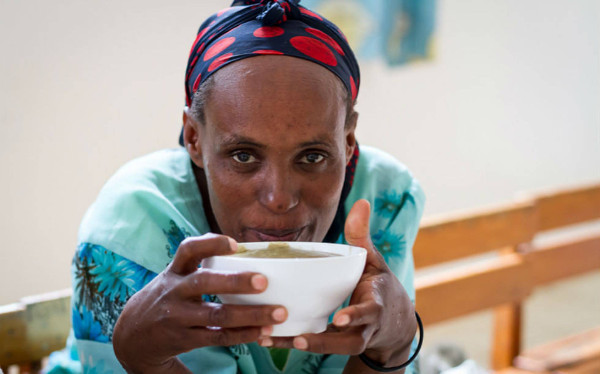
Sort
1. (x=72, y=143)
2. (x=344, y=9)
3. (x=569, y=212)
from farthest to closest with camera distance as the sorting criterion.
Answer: (x=344, y=9)
(x=569, y=212)
(x=72, y=143)

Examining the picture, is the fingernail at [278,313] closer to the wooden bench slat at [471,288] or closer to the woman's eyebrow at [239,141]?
the woman's eyebrow at [239,141]

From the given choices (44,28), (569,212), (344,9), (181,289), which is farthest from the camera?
(344,9)

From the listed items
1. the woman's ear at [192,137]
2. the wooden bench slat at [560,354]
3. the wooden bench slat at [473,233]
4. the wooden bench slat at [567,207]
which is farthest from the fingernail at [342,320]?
the wooden bench slat at [567,207]

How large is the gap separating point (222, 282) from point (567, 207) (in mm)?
1963

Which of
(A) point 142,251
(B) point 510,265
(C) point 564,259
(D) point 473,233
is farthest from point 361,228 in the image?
(C) point 564,259

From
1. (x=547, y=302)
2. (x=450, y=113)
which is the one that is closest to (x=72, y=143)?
(x=450, y=113)

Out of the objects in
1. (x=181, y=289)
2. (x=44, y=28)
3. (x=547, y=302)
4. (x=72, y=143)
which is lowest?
(x=547, y=302)

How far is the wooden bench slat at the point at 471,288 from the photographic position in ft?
6.19

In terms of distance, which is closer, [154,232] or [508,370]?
[154,232]

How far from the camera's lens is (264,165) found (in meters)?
0.97

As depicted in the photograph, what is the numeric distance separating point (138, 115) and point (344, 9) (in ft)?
3.60

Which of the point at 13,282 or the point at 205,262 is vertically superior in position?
the point at 205,262

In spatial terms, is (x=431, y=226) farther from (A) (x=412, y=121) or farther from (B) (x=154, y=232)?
(A) (x=412, y=121)

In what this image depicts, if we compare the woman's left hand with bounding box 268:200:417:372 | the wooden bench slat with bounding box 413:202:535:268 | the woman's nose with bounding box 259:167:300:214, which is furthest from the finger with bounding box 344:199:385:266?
the wooden bench slat with bounding box 413:202:535:268
